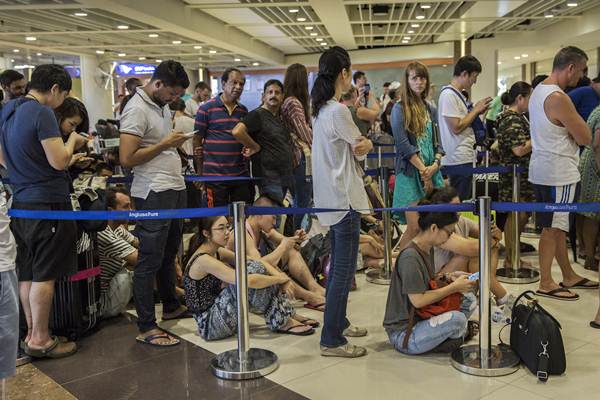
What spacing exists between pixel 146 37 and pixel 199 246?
36.7ft

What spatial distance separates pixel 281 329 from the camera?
373 cm

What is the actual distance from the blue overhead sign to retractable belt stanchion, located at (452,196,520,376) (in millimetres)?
17845

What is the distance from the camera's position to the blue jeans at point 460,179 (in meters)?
4.56

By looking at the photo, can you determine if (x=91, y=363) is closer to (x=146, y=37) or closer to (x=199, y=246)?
(x=199, y=246)

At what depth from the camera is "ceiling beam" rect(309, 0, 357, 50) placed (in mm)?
10948

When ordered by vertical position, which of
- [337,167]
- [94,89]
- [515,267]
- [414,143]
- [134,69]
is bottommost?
[515,267]

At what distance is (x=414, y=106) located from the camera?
4.07 meters

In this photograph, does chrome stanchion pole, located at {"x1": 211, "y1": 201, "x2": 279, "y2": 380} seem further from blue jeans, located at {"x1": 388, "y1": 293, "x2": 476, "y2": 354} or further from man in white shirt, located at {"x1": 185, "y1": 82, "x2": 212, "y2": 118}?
man in white shirt, located at {"x1": 185, "y1": 82, "x2": 212, "y2": 118}

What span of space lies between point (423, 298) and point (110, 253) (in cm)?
212

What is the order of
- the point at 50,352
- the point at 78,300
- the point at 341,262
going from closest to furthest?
the point at 341,262 → the point at 50,352 → the point at 78,300

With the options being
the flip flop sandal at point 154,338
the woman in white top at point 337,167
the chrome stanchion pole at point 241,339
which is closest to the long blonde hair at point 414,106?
the woman in white top at point 337,167

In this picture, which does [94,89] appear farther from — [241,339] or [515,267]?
[241,339]

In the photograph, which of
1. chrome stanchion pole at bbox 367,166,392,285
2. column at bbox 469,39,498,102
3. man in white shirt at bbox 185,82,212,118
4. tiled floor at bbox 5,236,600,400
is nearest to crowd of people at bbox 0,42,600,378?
tiled floor at bbox 5,236,600,400

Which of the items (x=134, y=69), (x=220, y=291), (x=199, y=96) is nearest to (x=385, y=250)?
(x=220, y=291)
